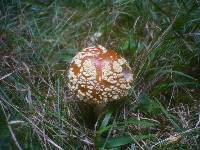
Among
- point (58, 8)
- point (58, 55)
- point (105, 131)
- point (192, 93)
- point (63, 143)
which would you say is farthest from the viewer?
point (58, 8)

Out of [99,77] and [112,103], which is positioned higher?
[99,77]

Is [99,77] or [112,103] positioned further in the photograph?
[112,103]

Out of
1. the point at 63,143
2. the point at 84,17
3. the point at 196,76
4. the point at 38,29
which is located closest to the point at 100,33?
the point at 84,17

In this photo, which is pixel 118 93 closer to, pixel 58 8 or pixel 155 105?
pixel 155 105
